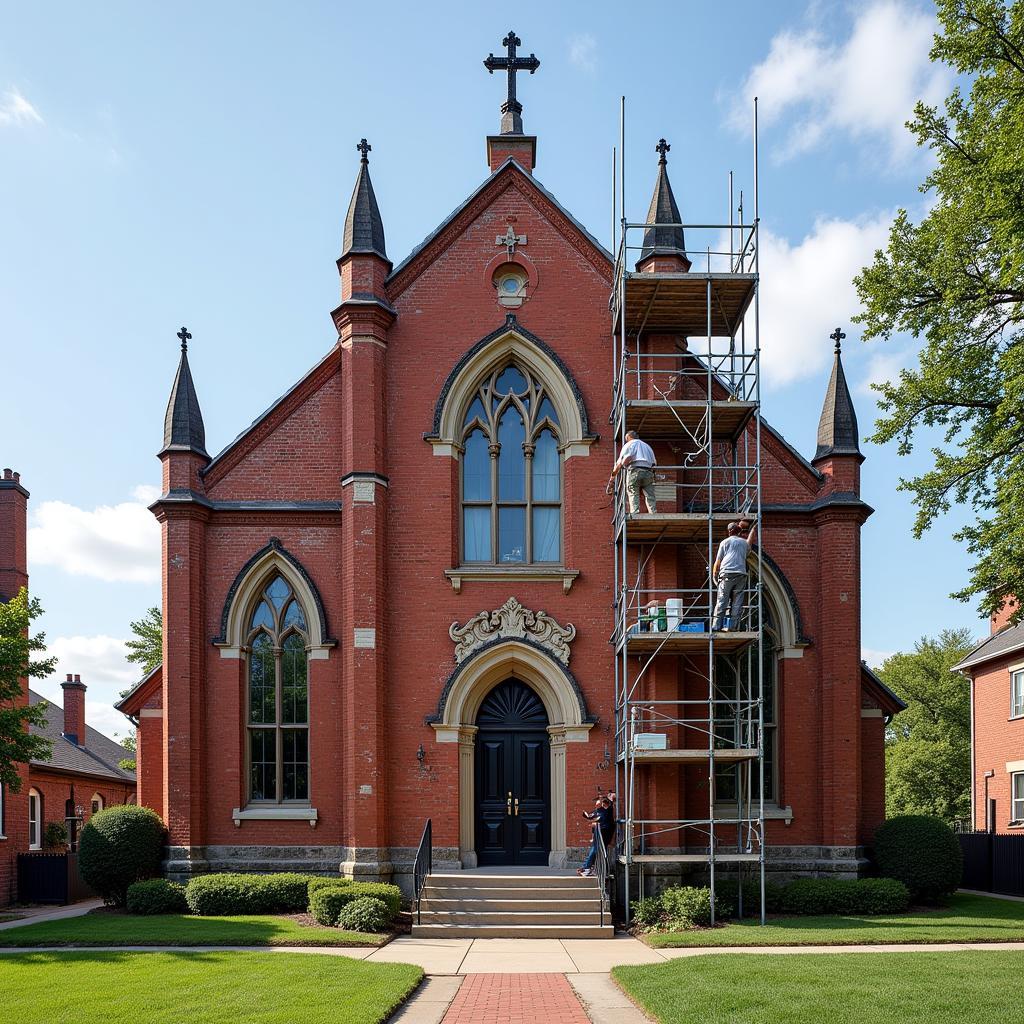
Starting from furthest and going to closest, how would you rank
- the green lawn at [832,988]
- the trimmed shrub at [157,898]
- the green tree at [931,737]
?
the green tree at [931,737] → the trimmed shrub at [157,898] → the green lawn at [832,988]

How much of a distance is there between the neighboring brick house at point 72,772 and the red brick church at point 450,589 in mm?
5995

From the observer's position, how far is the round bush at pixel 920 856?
58.6ft

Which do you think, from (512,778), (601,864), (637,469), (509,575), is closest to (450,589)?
(509,575)

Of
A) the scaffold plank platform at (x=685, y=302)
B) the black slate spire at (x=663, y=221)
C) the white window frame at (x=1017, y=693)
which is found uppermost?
the black slate spire at (x=663, y=221)

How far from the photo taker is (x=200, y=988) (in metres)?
10.9

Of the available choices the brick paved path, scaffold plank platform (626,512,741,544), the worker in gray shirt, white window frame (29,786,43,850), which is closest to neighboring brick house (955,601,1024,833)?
scaffold plank platform (626,512,741,544)

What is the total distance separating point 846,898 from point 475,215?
13.5 m

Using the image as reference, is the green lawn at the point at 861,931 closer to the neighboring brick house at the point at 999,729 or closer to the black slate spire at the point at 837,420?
the black slate spire at the point at 837,420

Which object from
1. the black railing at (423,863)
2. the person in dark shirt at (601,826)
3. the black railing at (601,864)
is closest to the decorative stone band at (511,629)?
the person in dark shirt at (601,826)

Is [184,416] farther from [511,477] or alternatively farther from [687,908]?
[687,908]

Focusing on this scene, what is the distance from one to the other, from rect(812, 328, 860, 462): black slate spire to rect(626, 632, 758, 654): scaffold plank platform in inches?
167

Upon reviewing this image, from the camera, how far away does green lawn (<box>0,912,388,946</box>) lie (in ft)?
46.8

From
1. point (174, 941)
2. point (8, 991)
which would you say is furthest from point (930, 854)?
point (8, 991)

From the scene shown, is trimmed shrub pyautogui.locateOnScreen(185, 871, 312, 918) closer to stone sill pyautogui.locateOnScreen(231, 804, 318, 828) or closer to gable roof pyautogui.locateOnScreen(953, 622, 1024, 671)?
stone sill pyautogui.locateOnScreen(231, 804, 318, 828)
